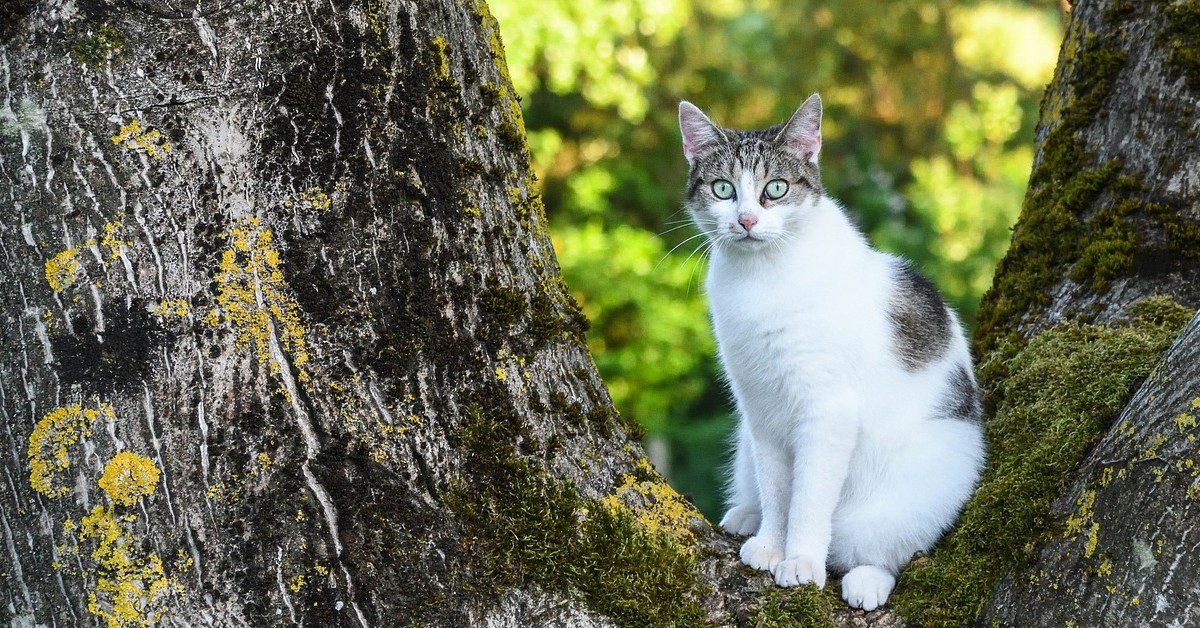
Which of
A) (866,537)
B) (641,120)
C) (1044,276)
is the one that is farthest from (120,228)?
(641,120)

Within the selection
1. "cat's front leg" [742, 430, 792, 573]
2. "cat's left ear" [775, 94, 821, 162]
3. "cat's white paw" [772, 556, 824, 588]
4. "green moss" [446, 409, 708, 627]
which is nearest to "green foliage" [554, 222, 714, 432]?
"cat's left ear" [775, 94, 821, 162]

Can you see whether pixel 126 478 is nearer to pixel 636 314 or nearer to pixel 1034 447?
pixel 1034 447

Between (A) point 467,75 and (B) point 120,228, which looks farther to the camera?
(A) point 467,75

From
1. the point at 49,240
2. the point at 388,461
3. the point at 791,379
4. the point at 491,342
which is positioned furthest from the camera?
the point at 791,379

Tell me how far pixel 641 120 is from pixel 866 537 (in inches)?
331

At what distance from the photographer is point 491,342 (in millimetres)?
2492

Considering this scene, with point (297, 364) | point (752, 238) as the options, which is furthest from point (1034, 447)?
point (297, 364)

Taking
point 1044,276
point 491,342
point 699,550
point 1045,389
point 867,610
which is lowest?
point 867,610

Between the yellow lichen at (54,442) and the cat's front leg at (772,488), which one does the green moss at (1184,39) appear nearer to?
the cat's front leg at (772,488)

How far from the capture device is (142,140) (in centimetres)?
219

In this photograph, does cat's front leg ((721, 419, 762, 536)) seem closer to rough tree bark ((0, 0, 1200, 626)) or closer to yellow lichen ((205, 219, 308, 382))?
rough tree bark ((0, 0, 1200, 626))

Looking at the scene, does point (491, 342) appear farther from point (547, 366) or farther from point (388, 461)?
point (388, 461)

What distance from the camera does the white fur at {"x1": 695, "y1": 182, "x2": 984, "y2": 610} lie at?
9.95 feet

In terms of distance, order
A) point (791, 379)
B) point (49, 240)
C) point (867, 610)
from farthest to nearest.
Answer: point (791, 379) → point (867, 610) → point (49, 240)
